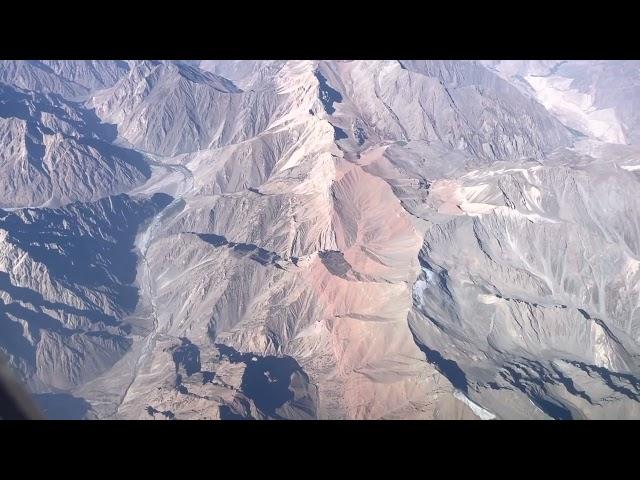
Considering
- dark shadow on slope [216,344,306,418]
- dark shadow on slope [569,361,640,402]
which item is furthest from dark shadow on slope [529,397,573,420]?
dark shadow on slope [216,344,306,418]

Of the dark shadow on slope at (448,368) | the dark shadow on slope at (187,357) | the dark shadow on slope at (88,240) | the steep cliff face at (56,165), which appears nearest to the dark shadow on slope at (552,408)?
the dark shadow on slope at (448,368)

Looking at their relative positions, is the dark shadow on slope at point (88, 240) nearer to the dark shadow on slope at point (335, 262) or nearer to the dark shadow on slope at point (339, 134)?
the dark shadow on slope at point (335, 262)

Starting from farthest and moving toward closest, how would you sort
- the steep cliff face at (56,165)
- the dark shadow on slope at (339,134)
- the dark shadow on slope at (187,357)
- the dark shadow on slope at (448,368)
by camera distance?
the steep cliff face at (56,165) < the dark shadow on slope at (339,134) < the dark shadow on slope at (187,357) < the dark shadow on slope at (448,368)

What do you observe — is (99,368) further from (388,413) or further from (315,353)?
(388,413)

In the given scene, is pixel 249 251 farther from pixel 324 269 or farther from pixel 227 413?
pixel 227 413

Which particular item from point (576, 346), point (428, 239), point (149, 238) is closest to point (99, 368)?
point (149, 238)
